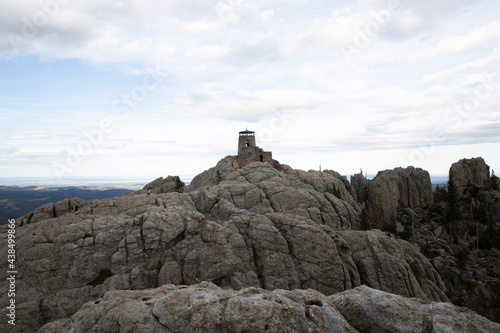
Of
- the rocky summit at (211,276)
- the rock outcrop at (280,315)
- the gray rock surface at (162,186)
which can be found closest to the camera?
the rock outcrop at (280,315)

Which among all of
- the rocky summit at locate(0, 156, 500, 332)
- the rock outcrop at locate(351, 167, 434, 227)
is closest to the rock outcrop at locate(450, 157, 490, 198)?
the rock outcrop at locate(351, 167, 434, 227)

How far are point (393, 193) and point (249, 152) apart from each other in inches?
2549

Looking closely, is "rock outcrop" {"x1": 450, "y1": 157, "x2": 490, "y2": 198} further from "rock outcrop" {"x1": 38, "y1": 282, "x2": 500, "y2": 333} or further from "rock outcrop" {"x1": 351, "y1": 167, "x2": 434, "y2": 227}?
"rock outcrop" {"x1": 38, "y1": 282, "x2": 500, "y2": 333}

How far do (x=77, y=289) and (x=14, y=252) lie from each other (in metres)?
11.0

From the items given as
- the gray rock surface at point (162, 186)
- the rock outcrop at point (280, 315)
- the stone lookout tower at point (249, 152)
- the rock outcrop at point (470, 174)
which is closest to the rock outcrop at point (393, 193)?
the rock outcrop at point (470, 174)

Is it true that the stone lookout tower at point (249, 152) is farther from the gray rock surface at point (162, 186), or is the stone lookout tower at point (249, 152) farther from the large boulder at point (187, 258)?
the large boulder at point (187, 258)

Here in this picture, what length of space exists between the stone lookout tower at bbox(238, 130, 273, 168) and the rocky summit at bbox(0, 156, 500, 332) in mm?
42162

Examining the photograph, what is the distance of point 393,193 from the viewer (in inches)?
4446

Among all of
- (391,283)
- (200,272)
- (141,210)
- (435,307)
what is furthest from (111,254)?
(391,283)

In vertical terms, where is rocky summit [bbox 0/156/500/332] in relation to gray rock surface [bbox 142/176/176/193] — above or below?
below

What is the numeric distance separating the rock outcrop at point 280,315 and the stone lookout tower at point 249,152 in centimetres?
7864

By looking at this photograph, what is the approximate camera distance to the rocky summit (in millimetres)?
16797

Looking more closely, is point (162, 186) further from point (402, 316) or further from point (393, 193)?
point (393, 193)

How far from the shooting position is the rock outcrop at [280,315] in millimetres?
15891
